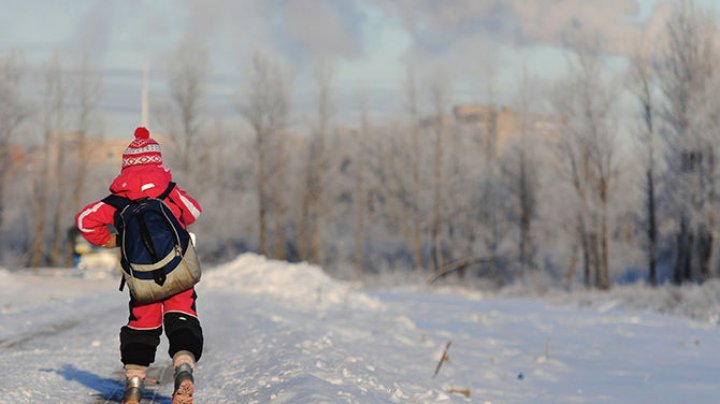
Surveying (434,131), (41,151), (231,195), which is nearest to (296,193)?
(231,195)

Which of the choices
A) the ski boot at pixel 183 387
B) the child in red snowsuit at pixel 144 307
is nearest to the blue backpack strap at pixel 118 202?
the child in red snowsuit at pixel 144 307

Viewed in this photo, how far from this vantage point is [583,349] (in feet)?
48.7

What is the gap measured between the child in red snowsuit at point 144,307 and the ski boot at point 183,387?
0.07 m

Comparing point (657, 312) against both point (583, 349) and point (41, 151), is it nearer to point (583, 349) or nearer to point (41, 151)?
point (583, 349)

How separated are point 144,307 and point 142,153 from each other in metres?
1.03

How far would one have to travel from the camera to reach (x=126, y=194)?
17.0 ft

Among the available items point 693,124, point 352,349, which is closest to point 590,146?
point 693,124

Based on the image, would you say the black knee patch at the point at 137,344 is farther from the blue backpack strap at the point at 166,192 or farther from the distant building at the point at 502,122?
the distant building at the point at 502,122

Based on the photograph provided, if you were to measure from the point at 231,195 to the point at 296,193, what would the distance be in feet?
22.0

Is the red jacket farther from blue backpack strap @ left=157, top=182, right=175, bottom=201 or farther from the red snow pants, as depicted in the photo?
the red snow pants

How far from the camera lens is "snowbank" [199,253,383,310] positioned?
2038cm

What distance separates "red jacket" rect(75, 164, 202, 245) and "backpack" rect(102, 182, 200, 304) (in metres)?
0.10

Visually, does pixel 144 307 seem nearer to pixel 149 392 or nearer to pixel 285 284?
pixel 149 392

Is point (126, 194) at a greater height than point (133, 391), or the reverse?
point (126, 194)
